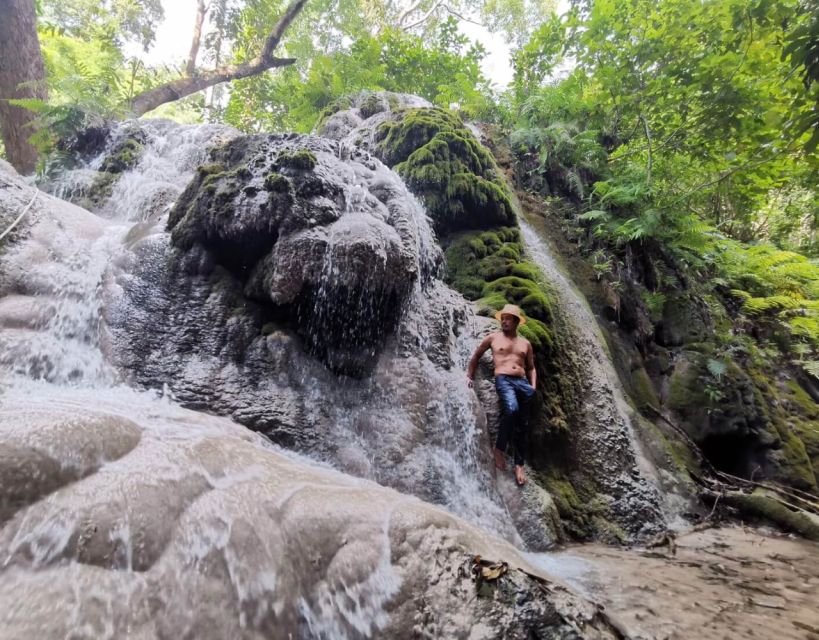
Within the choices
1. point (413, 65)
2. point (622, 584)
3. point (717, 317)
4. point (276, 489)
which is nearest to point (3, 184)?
point (276, 489)

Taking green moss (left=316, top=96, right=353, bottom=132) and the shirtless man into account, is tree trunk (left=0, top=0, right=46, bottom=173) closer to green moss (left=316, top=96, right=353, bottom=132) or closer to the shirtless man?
green moss (left=316, top=96, right=353, bottom=132)

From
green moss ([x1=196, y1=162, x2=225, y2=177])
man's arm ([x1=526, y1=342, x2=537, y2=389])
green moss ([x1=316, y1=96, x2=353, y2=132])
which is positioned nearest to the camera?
man's arm ([x1=526, y1=342, x2=537, y2=389])

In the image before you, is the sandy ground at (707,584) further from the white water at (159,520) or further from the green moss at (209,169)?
the green moss at (209,169)

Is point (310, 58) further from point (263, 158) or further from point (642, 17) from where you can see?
point (263, 158)

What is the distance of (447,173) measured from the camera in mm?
7484

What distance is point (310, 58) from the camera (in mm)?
15688

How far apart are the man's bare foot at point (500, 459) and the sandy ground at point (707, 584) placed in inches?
36.4

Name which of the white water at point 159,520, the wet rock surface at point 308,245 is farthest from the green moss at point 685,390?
the white water at point 159,520

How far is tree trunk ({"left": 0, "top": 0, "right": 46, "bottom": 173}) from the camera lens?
8.03 m

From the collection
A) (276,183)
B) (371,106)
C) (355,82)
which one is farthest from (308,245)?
(355,82)

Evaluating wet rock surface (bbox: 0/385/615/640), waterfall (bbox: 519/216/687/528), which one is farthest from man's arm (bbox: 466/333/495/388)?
wet rock surface (bbox: 0/385/615/640)

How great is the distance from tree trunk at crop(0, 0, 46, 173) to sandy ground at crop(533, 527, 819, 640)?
10717 mm

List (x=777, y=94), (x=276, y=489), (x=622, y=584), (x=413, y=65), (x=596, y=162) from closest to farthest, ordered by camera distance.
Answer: (x=276, y=489) < (x=622, y=584) < (x=777, y=94) < (x=596, y=162) < (x=413, y=65)

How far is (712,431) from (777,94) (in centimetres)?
484
